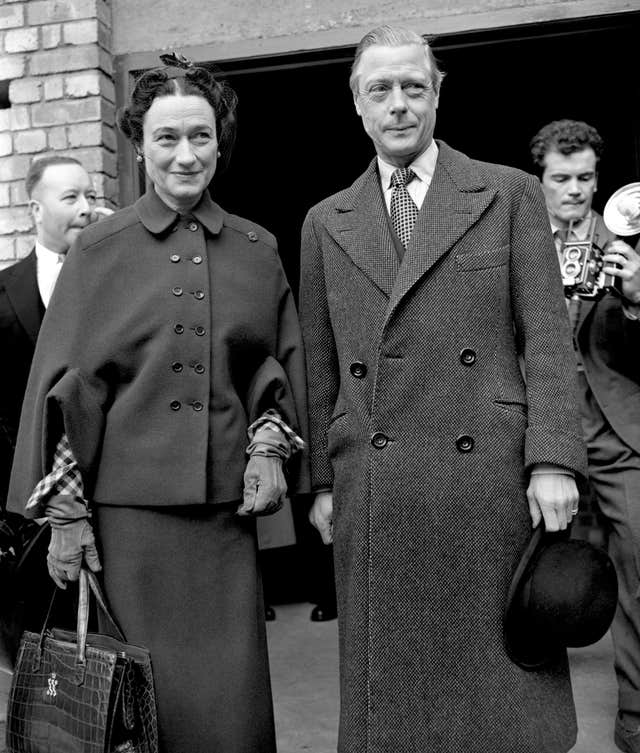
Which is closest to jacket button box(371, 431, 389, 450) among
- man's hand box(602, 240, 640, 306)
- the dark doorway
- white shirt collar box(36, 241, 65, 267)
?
man's hand box(602, 240, 640, 306)

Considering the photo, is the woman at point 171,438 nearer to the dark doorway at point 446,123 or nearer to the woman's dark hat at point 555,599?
the woman's dark hat at point 555,599

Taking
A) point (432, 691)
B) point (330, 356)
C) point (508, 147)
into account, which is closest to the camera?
point (432, 691)

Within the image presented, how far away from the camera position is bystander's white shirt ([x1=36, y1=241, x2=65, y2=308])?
329cm

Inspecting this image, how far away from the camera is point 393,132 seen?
8.21 ft

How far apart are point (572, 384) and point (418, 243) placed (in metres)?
0.51

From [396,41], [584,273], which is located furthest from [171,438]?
[584,273]

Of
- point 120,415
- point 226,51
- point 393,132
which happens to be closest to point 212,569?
point 120,415

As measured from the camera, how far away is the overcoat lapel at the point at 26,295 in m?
3.19

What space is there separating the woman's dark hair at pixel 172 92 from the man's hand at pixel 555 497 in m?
1.26

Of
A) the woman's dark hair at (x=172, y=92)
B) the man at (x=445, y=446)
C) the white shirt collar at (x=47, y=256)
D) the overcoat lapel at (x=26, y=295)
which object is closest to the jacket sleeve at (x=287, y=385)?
the man at (x=445, y=446)

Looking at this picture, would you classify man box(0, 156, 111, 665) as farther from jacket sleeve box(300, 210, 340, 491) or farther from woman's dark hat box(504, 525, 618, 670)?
woman's dark hat box(504, 525, 618, 670)

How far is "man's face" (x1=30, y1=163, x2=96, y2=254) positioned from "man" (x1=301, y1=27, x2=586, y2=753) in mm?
1423

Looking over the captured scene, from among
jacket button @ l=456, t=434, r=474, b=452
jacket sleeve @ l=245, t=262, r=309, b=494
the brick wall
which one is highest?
the brick wall

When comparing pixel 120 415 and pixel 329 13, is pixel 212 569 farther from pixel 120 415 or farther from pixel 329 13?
pixel 329 13
